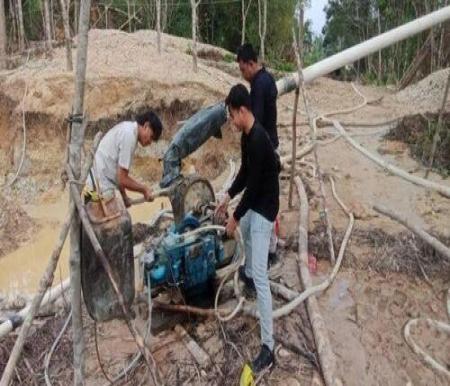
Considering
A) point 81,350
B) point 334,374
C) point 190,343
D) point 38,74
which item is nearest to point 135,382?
point 190,343

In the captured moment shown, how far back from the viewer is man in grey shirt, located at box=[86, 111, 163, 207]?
424 centimetres

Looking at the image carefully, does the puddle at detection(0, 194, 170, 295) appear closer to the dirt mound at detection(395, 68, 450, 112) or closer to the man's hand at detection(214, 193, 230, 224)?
the man's hand at detection(214, 193, 230, 224)

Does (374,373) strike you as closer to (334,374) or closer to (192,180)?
(334,374)

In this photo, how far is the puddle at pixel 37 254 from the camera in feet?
23.1

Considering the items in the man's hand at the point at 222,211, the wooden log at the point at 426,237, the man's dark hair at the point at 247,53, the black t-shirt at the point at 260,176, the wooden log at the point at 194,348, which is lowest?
the wooden log at the point at 194,348

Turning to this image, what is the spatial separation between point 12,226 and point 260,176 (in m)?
5.81

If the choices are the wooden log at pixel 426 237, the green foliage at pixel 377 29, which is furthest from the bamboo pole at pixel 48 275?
the green foliage at pixel 377 29

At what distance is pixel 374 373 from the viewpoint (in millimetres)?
3855

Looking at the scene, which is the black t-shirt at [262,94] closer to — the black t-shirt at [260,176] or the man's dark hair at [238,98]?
the black t-shirt at [260,176]

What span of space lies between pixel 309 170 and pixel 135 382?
4318mm

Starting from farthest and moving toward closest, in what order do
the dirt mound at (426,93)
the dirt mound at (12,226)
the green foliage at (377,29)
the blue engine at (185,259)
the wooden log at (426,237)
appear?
the green foliage at (377,29), the dirt mound at (426,93), the dirt mound at (12,226), the wooden log at (426,237), the blue engine at (185,259)

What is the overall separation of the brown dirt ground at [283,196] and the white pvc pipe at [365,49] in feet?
4.97

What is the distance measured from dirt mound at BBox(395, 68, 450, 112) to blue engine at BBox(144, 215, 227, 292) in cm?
823

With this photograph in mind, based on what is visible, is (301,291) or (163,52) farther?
(163,52)
